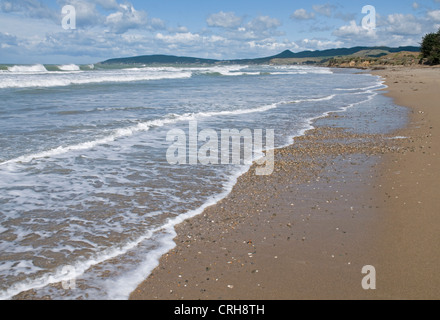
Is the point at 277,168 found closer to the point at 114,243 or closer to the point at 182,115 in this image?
the point at 114,243

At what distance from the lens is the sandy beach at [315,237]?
3.55 m

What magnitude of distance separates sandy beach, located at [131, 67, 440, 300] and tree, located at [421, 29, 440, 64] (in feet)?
215

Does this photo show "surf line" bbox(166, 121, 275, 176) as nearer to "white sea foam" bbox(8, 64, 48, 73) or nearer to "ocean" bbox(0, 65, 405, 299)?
"ocean" bbox(0, 65, 405, 299)

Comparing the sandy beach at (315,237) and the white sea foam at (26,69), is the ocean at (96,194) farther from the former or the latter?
the white sea foam at (26,69)

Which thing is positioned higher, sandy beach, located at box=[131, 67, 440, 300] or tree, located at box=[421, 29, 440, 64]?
tree, located at box=[421, 29, 440, 64]

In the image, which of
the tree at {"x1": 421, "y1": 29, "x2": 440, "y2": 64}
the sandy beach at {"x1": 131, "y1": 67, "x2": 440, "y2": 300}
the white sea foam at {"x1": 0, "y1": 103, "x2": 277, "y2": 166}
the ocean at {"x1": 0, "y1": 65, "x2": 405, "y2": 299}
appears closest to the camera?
the sandy beach at {"x1": 131, "y1": 67, "x2": 440, "y2": 300}

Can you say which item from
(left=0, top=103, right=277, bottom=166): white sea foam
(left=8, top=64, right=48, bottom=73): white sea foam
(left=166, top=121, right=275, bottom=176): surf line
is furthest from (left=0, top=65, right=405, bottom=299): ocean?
(left=8, top=64, right=48, bottom=73): white sea foam

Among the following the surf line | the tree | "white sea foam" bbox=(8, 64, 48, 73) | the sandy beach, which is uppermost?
the tree

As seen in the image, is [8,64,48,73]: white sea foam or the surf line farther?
[8,64,48,73]: white sea foam

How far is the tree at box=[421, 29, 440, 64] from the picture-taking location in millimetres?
61844

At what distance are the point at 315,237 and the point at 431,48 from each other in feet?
240
